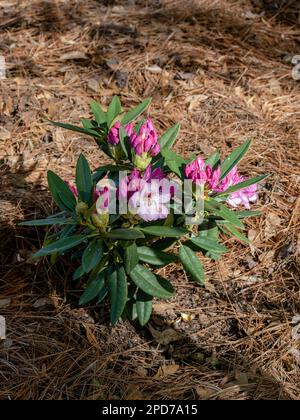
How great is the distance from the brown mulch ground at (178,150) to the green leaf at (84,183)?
0.49m

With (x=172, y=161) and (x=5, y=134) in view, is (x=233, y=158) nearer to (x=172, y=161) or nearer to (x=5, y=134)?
(x=172, y=161)

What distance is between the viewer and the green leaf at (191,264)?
1.77 m

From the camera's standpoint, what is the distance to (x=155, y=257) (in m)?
1.78

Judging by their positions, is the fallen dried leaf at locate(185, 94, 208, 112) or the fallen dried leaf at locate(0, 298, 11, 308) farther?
the fallen dried leaf at locate(185, 94, 208, 112)

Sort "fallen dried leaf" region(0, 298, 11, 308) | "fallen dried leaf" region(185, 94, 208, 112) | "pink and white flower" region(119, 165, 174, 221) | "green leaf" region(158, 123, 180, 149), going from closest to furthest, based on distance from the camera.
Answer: "pink and white flower" region(119, 165, 174, 221) < "green leaf" region(158, 123, 180, 149) < "fallen dried leaf" region(0, 298, 11, 308) < "fallen dried leaf" region(185, 94, 208, 112)

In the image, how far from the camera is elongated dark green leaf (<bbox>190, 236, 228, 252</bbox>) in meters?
1.77

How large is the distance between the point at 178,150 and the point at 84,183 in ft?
3.15

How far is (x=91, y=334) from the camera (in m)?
1.99

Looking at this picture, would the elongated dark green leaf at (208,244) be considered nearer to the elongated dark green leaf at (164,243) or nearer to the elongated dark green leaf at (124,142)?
the elongated dark green leaf at (164,243)

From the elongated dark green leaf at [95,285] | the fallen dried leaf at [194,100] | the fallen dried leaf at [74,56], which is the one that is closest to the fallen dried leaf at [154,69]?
the fallen dried leaf at [194,100]

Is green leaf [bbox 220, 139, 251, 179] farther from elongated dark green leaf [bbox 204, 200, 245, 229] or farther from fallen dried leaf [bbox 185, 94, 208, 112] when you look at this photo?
fallen dried leaf [bbox 185, 94, 208, 112]

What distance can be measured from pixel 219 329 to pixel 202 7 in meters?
2.21

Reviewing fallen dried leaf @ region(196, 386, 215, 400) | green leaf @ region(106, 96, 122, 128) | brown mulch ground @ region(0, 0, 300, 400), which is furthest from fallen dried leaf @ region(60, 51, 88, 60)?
fallen dried leaf @ region(196, 386, 215, 400)

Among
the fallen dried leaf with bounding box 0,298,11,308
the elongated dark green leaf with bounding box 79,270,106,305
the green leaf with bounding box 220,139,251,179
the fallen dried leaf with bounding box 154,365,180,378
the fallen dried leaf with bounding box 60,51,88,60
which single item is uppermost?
the green leaf with bounding box 220,139,251,179
